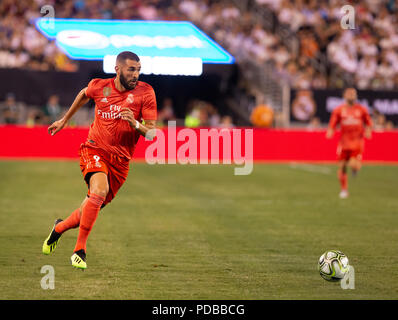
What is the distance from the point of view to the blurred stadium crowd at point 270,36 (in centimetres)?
2652

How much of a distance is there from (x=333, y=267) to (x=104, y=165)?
108 inches

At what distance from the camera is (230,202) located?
15.1 metres

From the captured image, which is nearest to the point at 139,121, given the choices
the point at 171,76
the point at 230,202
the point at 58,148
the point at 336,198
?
the point at 230,202

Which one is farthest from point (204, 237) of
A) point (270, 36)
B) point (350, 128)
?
point (270, 36)

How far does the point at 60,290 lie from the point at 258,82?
2361 cm

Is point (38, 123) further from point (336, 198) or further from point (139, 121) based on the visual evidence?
point (139, 121)

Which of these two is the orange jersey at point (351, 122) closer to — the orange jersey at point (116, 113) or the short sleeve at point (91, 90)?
the orange jersey at point (116, 113)

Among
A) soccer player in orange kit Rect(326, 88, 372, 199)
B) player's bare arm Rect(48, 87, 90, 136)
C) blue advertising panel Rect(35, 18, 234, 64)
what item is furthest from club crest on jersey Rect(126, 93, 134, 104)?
blue advertising panel Rect(35, 18, 234, 64)

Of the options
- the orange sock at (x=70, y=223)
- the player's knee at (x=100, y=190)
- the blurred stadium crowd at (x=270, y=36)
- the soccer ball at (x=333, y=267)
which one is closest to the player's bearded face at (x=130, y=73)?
the player's knee at (x=100, y=190)

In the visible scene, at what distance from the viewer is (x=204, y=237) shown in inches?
420

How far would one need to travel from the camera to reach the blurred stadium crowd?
26516mm

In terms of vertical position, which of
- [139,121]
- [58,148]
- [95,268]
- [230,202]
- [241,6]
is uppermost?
[241,6]

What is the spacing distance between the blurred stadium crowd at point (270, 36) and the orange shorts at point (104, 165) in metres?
18.2

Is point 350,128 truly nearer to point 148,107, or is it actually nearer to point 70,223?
point 148,107
